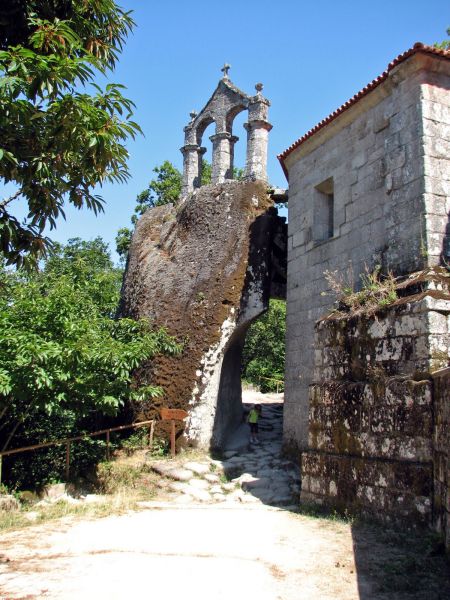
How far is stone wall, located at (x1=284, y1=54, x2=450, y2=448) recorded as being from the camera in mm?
7211

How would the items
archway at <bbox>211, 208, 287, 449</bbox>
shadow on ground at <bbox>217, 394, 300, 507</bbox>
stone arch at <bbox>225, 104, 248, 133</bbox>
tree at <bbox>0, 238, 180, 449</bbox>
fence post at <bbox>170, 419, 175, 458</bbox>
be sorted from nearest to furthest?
1. tree at <bbox>0, 238, 180, 449</bbox>
2. shadow on ground at <bbox>217, 394, 300, 507</bbox>
3. fence post at <bbox>170, 419, 175, 458</bbox>
4. archway at <bbox>211, 208, 287, 449</bbox>
5. stone arch at <bbox>225, 104, 248, 133</bbox>

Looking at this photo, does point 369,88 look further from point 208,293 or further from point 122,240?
point 122,240

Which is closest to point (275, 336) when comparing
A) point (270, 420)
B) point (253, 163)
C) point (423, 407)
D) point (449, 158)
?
point (270, 420)

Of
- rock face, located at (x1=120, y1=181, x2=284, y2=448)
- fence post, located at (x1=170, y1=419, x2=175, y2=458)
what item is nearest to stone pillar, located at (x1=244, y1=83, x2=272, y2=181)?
rock face, located at (x1=120, y1=181, x2=284, y2=448)

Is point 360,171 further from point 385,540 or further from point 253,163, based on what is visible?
point 385,540

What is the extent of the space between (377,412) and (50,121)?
4442 mm

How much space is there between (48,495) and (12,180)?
5.55 meters

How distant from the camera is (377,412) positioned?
19.7 ft

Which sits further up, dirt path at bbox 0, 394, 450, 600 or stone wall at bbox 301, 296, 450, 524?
stone wall at bbox 301, 296, 450, 524

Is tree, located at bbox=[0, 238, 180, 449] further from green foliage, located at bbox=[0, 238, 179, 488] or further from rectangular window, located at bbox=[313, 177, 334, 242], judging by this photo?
rectangular window, located at bbox=[313, 177, 334, 242]

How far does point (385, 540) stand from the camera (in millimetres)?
5086

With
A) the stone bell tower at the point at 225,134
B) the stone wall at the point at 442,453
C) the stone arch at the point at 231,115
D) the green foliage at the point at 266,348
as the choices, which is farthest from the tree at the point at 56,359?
the green foliage at the point at 266,348

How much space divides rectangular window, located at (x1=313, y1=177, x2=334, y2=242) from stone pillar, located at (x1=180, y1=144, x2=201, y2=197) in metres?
5.51

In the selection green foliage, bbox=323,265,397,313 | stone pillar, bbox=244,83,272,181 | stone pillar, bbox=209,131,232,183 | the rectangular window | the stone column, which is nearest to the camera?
green foliage, bbox=323,265,397,313
